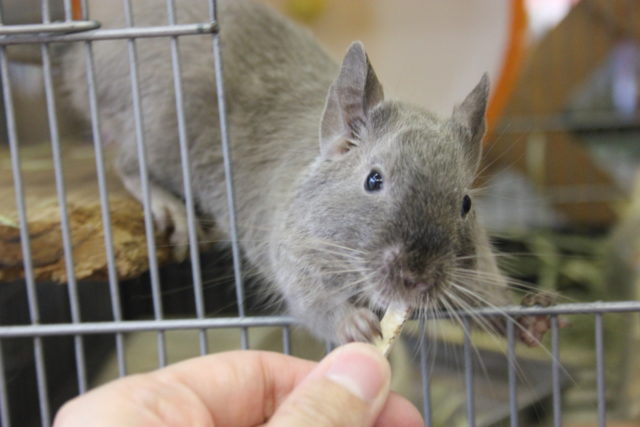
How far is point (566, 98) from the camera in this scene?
3.69 metres

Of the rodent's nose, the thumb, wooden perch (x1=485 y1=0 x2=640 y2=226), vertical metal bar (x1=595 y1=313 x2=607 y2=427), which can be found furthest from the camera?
wooden perch (x1=485 y1=0 x2=640 y2=226)

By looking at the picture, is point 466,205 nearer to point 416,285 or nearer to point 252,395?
point 416,285

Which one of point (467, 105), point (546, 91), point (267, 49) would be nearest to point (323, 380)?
point (467, 105)

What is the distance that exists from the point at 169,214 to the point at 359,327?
2.41ft

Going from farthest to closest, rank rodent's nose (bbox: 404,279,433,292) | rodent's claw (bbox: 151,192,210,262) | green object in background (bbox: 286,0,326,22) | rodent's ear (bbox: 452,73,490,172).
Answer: green object in background (bbox: 286,0,326,22) → rodent's claw (bbox: 151,192,210,262) → rodent's ear (bbox: 452,73,490,172) → rodent's nose (bbox: 404,279,433,292)

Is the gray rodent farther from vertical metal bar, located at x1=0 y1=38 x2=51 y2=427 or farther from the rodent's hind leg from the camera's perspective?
vertical metal bar, located at x1=0 y1=38 x2=51 y2=427

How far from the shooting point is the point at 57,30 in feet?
3.89

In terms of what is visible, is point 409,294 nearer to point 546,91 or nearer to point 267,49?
point 267,49

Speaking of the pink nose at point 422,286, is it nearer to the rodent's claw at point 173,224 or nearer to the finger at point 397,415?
the finger at point 397,415

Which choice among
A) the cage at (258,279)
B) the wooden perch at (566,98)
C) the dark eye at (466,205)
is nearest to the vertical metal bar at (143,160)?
the cage at (258,279)

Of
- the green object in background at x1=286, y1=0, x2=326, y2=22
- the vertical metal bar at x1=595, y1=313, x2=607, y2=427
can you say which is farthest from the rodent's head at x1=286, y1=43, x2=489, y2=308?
the green object in background at x1=286, y1=0, x2=326, y2=22

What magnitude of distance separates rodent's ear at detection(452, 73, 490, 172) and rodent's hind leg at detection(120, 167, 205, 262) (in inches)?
29.0

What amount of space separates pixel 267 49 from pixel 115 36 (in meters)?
0.72

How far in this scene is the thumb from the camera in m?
0.91
